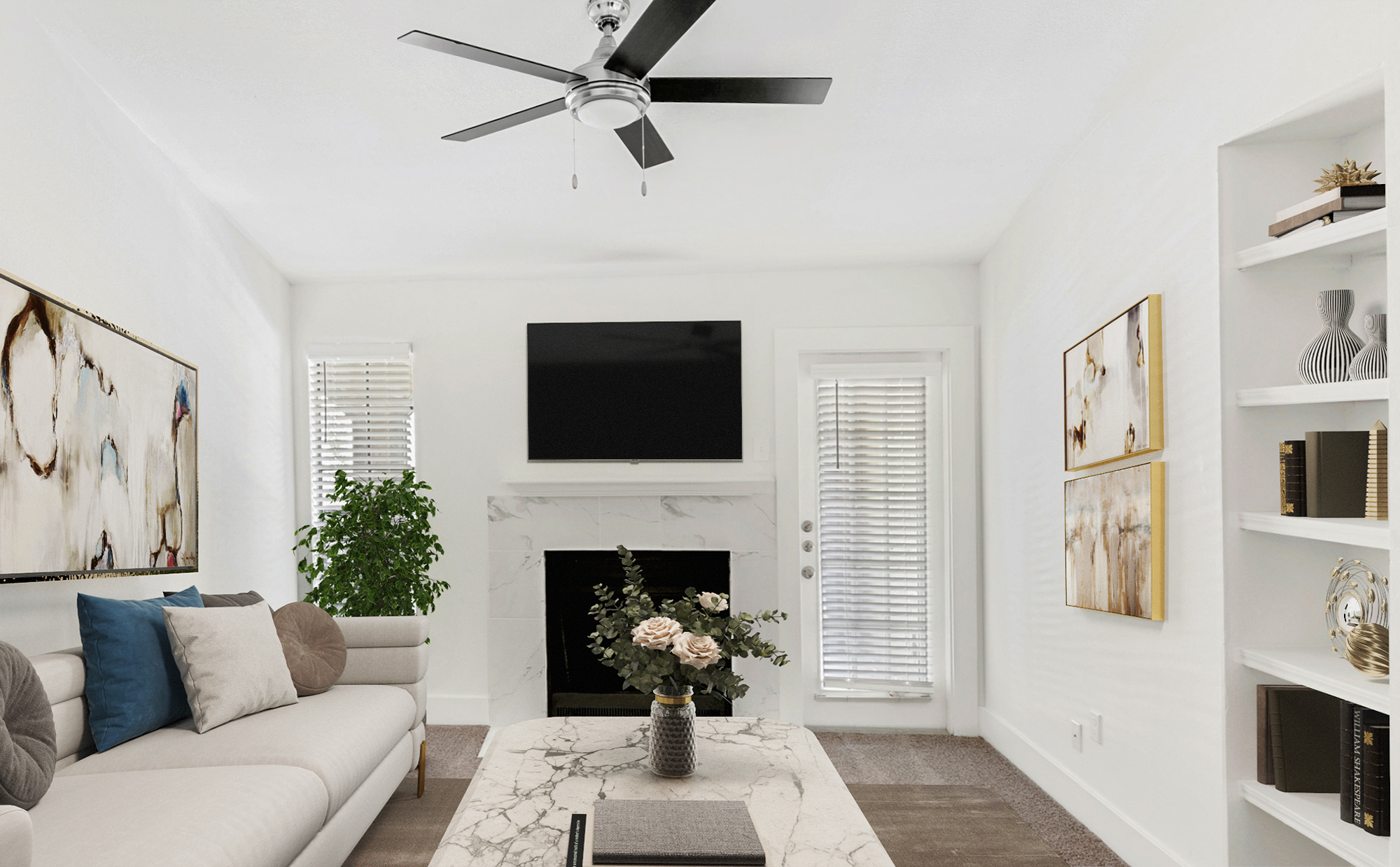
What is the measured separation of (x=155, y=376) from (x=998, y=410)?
3674 mm

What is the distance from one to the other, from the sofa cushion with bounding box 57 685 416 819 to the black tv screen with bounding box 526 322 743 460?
6.49ft

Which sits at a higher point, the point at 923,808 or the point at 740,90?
the point at 740,90

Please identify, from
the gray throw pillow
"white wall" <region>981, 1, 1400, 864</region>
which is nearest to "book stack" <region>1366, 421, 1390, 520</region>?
"white wall" <region>981, 1, 1400, 864</region>

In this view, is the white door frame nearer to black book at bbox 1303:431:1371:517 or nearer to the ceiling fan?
the ceiling fan

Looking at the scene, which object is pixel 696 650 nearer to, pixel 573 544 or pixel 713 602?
pixel 713 602

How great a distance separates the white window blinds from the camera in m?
4.78

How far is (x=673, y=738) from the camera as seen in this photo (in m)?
2.20

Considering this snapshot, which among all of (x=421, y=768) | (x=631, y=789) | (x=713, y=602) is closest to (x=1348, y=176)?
(x=713, y=602)

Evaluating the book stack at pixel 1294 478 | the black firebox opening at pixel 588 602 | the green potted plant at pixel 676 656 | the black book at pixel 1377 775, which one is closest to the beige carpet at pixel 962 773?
the black firebox opening at pixel 588 602

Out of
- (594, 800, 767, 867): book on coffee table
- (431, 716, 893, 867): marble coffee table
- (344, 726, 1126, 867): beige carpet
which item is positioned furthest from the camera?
(344, 726, 1126, 867): beige carpet

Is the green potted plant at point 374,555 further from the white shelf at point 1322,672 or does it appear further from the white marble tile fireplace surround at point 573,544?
the white shelf at point 1322,672

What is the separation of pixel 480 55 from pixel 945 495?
11.3ft

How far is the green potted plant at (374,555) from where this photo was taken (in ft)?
13.9

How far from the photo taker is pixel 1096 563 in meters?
3.08
